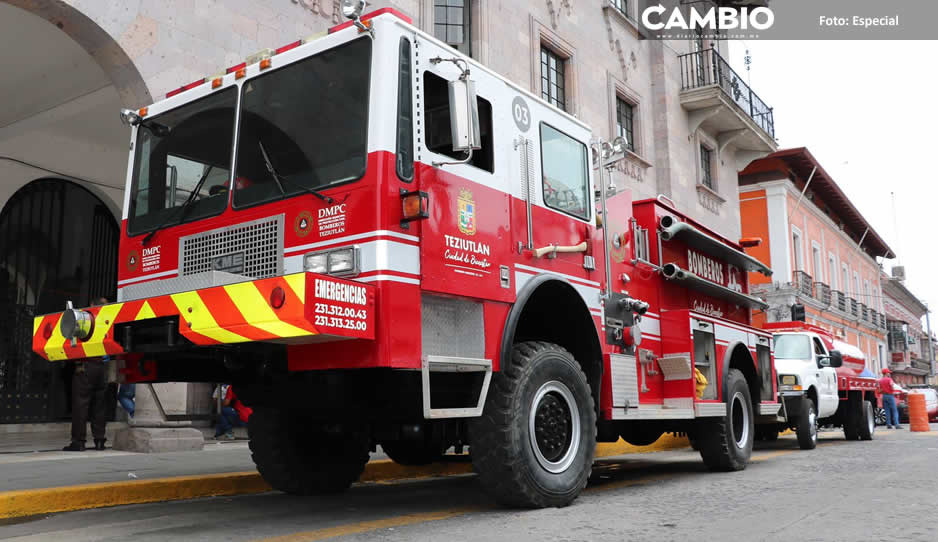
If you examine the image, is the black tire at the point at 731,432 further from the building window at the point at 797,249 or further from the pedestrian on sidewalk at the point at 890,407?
the building window at the point at 797,249

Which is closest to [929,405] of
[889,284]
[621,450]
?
[621,450]

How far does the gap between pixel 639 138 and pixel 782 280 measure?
64.0 feet

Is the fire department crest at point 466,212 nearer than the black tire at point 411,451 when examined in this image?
Yes

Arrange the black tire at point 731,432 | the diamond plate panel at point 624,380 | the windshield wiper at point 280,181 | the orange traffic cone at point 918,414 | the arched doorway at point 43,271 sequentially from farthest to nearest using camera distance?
the orange traffic cone at point 918,414 < the arched doorway at point 43,271 < the black tire at point 731,432 < the diamond plate panel at point 624,380 < the windshield wiper at point 280,181

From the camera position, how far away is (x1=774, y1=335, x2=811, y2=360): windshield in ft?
46.9

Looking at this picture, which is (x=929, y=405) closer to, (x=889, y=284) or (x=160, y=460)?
(x=160, y=460)

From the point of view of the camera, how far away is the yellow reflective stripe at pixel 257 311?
4.35m

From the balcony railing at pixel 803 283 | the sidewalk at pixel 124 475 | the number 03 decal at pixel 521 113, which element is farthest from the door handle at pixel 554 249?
the balcony railing at pixel 803 283

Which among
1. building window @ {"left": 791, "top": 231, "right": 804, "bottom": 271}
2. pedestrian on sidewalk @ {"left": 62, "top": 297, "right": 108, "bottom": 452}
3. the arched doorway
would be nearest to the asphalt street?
pedestrian on sidewalk @ {"left": 62, "top": 297, "right": 108, "bottom": 452}

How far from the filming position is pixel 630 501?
6363 mm

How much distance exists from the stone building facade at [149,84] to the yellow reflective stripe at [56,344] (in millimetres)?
4915

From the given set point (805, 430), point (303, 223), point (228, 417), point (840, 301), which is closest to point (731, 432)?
point (805, 430)

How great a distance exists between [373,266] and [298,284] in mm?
571

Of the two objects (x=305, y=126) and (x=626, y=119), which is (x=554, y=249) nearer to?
(x=305, y=126)
